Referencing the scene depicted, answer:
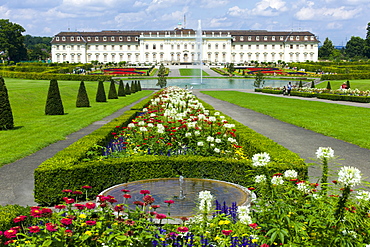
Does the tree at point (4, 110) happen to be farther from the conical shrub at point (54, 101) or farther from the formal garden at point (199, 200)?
the conical shrub at point (54, 101)

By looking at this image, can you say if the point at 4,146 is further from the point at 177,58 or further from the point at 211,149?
the point at 177,58

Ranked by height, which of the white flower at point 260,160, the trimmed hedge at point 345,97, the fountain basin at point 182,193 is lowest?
the fountain basin at point 182,193

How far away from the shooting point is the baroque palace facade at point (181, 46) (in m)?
97.1

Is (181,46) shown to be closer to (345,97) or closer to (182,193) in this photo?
(345,97)

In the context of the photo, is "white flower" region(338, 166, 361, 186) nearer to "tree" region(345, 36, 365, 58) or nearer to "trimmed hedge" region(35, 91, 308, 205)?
"trimmed hedge" region(35, 91, 308, 205)

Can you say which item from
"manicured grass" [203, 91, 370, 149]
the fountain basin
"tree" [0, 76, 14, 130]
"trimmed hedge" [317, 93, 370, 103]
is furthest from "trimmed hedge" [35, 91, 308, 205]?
"trimmed hedge" [317, 93, 370, 103]

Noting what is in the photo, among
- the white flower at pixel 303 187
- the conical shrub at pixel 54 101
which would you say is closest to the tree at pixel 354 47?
the conical shrub at pixel 54 101

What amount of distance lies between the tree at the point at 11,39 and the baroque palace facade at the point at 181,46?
13232 millimetres

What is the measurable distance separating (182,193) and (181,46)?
94.5m

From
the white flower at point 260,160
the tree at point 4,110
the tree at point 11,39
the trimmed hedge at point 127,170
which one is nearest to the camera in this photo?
the white flower at point 260,160

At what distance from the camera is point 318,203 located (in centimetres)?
306

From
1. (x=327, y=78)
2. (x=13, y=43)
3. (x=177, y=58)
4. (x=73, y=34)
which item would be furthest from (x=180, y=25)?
(x=327, y=78)

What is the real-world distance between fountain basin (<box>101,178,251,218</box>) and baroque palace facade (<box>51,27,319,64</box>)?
9153cm

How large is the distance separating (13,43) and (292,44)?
65.0 metres
